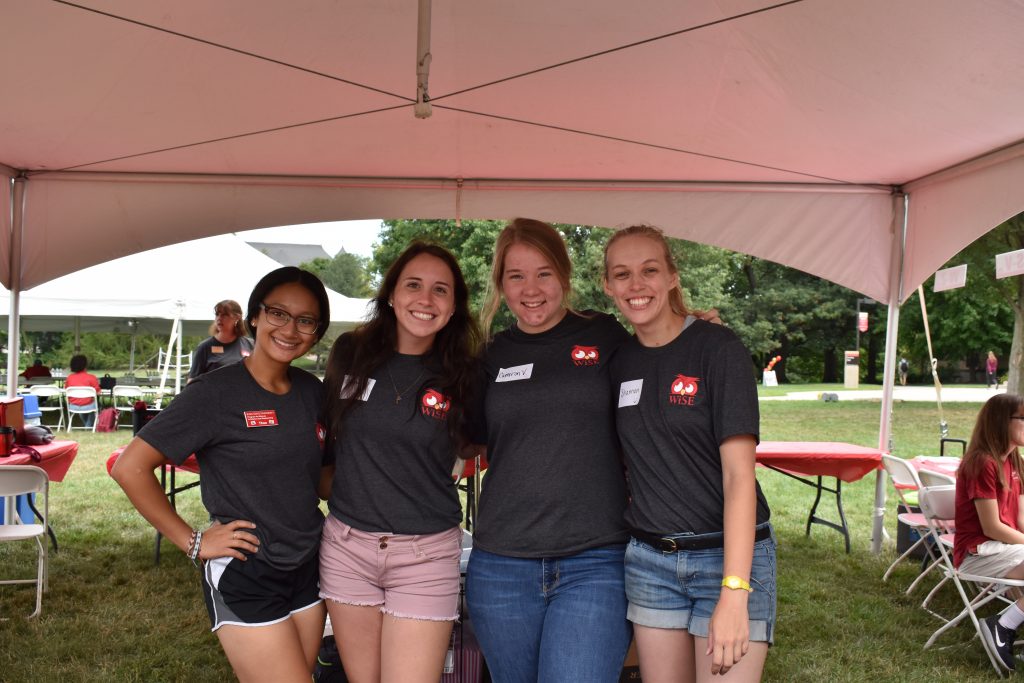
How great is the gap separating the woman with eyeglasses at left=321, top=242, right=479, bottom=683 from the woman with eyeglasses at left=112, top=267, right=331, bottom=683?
0.23ft

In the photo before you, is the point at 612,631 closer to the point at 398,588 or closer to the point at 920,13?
the point at 398,588

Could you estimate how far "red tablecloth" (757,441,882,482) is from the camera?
215 inches

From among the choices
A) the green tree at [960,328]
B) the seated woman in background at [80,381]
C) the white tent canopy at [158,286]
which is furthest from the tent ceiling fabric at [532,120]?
the green tree at [960,328]

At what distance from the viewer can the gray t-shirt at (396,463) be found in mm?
2068

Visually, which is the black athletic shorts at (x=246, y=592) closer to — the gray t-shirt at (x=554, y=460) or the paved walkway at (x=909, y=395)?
the gray t-shirt at (x=554, y=460)

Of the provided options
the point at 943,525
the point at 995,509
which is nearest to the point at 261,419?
the point at 995,509

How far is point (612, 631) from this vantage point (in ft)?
6.31

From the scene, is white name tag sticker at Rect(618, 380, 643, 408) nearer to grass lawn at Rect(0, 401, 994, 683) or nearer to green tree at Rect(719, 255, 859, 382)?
grass lawn at Rect(0, 401, 994, 683)

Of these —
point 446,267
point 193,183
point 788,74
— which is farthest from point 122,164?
point 788,74

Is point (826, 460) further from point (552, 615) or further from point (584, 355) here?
point (552, 615)

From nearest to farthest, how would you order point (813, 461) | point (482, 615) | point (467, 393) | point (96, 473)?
point (482, 615) < point (467, 393) < point (813, 461) < point (96, 473)

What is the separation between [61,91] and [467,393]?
2.55 metres

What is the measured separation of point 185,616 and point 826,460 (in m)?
4.18

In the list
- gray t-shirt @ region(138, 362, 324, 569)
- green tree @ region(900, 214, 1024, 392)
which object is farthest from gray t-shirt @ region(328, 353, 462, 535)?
green tree @ region(900, 214, 1024, 392)
